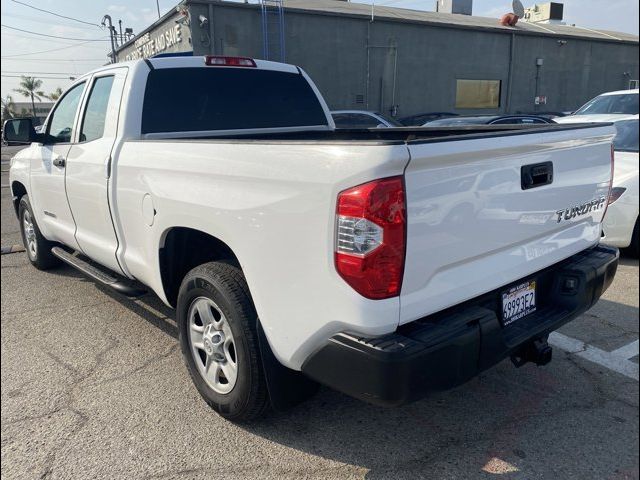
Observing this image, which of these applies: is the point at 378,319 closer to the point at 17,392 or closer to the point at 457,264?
the point at 457,264

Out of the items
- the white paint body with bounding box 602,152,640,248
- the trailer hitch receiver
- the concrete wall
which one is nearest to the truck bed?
the concrete wall

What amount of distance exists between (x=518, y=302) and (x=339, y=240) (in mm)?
1093

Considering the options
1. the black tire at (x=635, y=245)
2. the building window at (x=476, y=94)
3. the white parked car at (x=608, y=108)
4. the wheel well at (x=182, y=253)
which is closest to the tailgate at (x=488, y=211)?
the wheel well at (x=182, y=253)

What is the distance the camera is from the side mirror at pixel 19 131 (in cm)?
439

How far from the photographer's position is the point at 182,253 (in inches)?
124

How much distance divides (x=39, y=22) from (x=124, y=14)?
2.06 feet

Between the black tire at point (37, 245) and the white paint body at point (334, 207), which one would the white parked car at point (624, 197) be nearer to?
the white paint body at point (334, 207)

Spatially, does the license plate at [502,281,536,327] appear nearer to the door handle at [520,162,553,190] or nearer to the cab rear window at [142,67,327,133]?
the door handle at [520,162,553,190]

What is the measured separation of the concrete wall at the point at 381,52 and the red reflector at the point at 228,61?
0.24 metres

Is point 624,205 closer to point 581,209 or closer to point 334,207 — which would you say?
point 581,209

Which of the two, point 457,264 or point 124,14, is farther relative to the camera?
point 124,14

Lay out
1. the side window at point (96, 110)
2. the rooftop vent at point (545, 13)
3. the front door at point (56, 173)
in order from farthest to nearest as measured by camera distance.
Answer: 1. the front door at point (56, 173)
2. the side window at point (96, 110)
3. the rooftop vent at point (545, 13)

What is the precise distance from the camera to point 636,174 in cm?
512

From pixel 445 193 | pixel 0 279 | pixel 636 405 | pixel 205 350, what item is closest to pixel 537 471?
pixel 636 405
